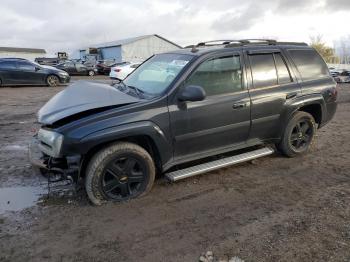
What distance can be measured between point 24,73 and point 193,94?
15.2m

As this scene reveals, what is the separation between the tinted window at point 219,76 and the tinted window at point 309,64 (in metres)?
1.28

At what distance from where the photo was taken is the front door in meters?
4.38

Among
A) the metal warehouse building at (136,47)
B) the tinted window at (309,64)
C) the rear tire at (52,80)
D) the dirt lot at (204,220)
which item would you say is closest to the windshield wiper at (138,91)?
the dirt lot at (204,220)

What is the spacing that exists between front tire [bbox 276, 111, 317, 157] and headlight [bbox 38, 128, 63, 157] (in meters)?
3.37

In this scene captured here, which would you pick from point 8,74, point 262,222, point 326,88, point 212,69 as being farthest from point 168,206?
point 8,74

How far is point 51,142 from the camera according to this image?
388 cm

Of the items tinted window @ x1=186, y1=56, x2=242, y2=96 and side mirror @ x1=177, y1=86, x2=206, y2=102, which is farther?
tinted window @ x1=186, y1=56, x2=242, y2=96

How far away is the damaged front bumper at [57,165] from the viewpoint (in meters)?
3.92

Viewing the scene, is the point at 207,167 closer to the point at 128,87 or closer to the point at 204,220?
the point at 204,220

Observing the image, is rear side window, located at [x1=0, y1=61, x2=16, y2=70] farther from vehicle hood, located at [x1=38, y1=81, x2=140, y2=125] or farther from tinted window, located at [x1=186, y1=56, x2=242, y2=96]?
tinted window, located at [x1=186, y1=56, x2=242, y2=96]

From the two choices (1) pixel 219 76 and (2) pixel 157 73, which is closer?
(1) pixel 219 76

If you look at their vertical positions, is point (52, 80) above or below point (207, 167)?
above

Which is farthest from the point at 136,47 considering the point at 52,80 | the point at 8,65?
the point at 8,65

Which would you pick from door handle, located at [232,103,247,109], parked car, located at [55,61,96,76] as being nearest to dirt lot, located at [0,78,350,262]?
door handle, located at [232,103,247,109]
